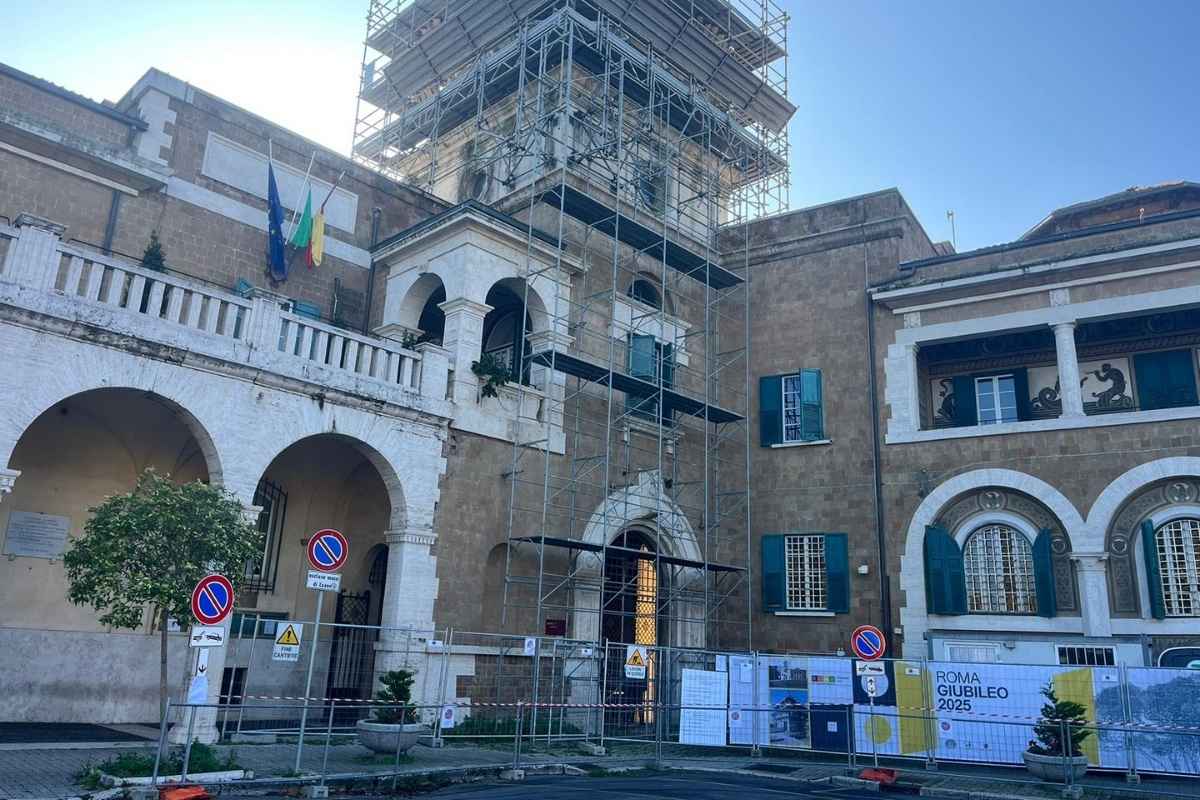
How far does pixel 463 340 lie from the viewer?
19.8 m

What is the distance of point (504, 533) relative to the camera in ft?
63.7

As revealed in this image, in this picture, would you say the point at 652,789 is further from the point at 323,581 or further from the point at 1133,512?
the point at 1133,512

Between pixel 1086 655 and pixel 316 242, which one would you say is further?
pixel 316 242

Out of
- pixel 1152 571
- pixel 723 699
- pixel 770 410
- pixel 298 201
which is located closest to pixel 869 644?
pixel 723 699

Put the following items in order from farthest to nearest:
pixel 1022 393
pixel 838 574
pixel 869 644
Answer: pixel 1022 393, pixel 838 574, pixel 869 644

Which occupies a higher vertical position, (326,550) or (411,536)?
(411,536)

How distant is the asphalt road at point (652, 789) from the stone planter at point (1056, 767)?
2.71m

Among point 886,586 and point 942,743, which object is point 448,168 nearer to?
point 886,586

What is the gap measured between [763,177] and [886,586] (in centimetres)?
1521

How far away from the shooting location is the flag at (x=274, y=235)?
19891mm

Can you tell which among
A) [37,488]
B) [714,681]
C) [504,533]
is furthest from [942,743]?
[37,488]

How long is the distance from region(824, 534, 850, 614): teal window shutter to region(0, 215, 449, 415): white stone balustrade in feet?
32.5

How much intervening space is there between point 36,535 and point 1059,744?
684 inches

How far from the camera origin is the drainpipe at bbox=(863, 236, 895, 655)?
2156 cm
